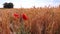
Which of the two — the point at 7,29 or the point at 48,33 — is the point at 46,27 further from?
the point at 7,29

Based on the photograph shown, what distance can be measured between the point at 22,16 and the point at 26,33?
115mm

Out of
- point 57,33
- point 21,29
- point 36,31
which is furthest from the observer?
point 57,33

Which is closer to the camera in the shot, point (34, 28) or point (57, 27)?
point (34, 28)

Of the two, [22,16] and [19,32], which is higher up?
[22,16]

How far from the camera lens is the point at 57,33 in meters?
1.37

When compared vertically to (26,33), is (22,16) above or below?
above

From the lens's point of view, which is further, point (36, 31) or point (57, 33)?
point (57, 33)

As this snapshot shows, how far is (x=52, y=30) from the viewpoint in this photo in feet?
4.17

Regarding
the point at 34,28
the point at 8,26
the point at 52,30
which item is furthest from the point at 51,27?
the point at 8,26

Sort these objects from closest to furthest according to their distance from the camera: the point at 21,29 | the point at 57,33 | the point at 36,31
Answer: the point at 36,31, the point at 21,29, the point at 57,33

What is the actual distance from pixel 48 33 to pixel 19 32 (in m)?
0.19

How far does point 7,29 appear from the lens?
118cm

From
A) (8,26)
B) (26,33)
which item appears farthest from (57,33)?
(8,26)

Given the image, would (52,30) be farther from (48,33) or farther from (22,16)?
(22,16)
